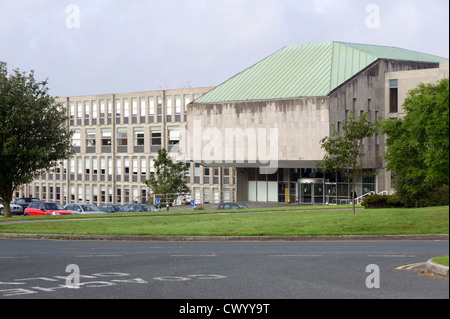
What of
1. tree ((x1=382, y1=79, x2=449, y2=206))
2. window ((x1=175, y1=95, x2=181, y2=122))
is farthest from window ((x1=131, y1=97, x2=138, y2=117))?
tree ((x1=382, y1=79, x2=449, y2=206))

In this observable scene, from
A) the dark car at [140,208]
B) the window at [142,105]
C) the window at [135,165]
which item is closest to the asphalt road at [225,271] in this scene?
the dark car at [140,208]

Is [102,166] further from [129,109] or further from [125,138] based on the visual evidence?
[129,109]

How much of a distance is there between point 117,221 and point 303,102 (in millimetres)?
29750

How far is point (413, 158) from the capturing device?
123ft

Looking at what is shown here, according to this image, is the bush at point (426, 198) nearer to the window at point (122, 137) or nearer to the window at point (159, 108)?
the window at point (159, 108)

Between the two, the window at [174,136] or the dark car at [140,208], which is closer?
the dark car at [140,208]

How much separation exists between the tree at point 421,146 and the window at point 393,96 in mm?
23816

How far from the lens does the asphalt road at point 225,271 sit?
12.8 m

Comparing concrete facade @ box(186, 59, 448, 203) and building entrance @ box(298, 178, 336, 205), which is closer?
concrete facade @ box(186, 59, 448, 203)

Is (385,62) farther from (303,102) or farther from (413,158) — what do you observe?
(413,158)

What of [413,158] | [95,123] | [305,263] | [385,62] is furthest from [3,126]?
[95,123]

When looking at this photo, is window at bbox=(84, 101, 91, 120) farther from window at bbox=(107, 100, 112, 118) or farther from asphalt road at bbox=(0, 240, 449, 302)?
asphalt road at bbox=(0, 240, 449, 302)

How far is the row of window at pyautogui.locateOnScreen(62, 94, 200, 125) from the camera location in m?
85.3

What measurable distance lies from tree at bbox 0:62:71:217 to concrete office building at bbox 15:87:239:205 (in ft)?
134
